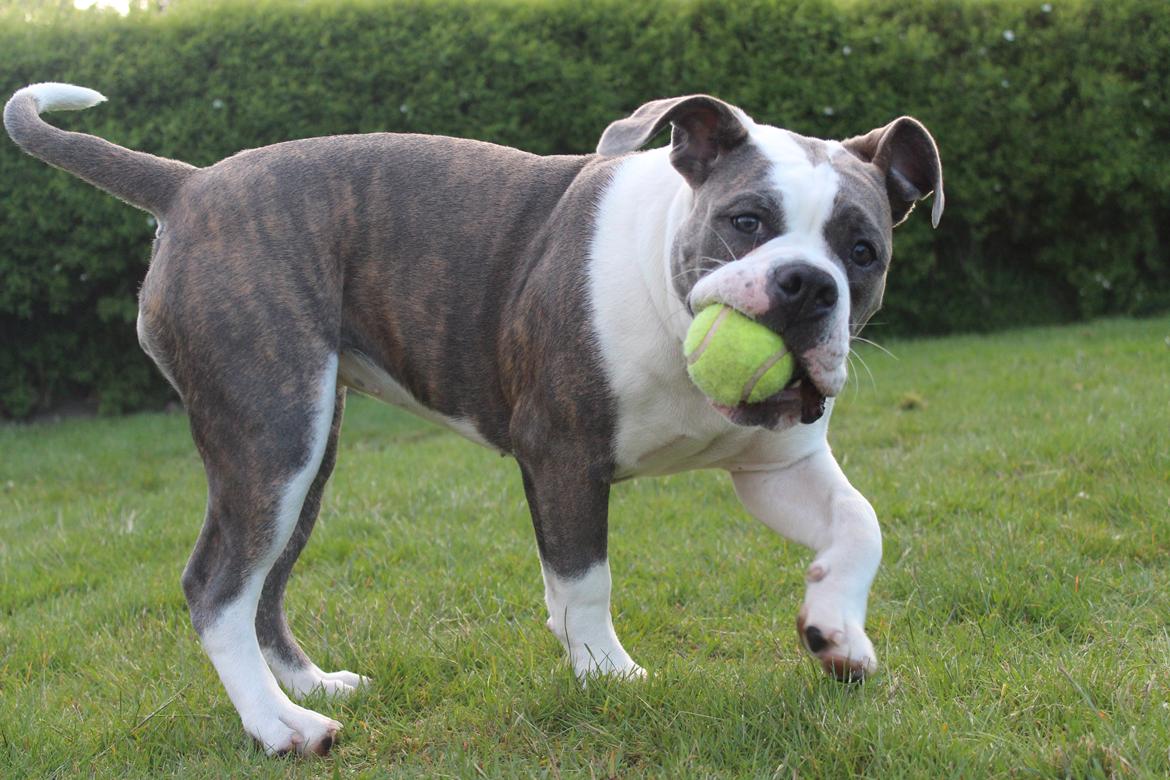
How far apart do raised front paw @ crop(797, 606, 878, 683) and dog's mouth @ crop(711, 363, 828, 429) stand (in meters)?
0.50

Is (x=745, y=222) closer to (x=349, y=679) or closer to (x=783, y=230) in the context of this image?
(x=783, y=230)

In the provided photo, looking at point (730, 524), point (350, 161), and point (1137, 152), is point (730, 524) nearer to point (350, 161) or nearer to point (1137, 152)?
point (350, 161)

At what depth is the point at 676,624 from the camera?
3936 mm

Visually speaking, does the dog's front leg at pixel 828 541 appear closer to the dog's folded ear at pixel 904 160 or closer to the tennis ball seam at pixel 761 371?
the tennis ball seam at pixel 761 371

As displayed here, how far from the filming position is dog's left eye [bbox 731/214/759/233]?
300 cm

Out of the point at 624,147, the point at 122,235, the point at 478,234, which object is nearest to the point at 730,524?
the point at 478,234

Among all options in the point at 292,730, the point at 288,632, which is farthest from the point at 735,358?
the point at 288,632

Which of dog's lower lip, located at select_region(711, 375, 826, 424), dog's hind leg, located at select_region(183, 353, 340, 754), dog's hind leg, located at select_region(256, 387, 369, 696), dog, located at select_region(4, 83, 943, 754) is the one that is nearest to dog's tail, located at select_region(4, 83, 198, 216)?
dog, located at select_region(4, 83, 943, 754)

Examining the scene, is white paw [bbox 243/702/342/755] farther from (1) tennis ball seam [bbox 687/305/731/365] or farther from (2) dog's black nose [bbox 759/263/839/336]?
(2) dog's black nose [bbox 759/263/839/336]

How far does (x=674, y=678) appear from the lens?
3221 millimetres

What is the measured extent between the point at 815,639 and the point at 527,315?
1.18m

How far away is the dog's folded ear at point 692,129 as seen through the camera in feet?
10.2

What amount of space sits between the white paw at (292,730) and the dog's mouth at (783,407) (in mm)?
1360

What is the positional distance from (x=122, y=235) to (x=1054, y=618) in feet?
25.3
